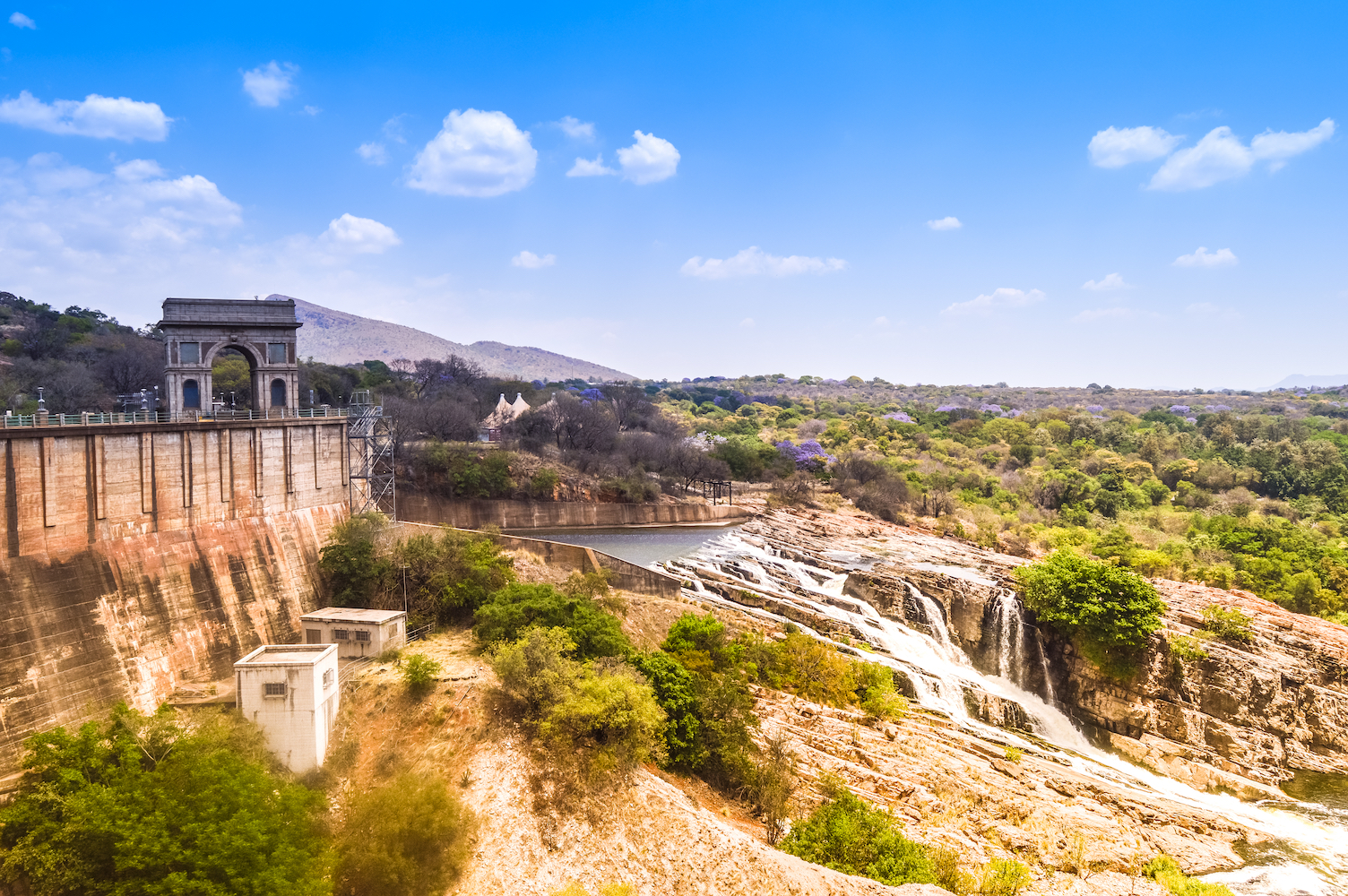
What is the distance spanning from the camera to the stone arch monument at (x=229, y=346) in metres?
29.9

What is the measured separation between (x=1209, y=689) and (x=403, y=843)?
3129 cm

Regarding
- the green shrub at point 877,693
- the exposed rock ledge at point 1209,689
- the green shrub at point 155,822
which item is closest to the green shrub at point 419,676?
the green shrub at point 155,822

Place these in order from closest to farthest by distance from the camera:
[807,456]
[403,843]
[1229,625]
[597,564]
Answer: [403,843] → [1229,625] → [597,564] → [807,456]

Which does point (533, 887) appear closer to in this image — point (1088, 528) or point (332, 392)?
point (1088, 528)

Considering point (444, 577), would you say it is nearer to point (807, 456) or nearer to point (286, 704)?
point (286, 704)

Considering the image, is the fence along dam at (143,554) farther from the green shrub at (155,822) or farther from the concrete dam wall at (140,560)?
the green shrub at (155,822)

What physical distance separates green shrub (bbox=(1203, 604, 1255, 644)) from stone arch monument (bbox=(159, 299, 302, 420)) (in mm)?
41669

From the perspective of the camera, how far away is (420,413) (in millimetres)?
55594

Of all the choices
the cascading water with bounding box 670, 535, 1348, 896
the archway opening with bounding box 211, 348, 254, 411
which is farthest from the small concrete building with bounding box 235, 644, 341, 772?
the archway opening with bounding box 211, 348, 254, 411

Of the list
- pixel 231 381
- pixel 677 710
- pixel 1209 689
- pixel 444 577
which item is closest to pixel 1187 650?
pixel 1209 689

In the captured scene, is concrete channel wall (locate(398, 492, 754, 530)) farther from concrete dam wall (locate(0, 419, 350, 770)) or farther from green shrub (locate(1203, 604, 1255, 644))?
green shrub (locate(1203, 604, 1255, 644))

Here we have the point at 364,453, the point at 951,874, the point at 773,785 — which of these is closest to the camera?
the point at 951,874

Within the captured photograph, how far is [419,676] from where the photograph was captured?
21.3m

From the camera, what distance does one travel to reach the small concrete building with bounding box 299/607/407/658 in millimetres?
24094
